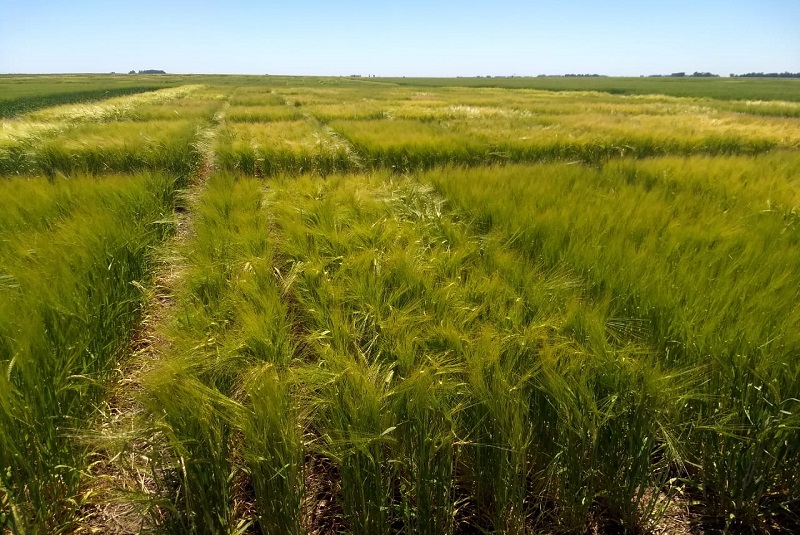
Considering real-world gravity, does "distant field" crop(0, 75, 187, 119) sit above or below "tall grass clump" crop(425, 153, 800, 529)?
above

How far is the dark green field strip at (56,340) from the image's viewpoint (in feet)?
3.79

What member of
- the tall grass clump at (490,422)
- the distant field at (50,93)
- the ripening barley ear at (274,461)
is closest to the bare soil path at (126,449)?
the ripening barley ear at (274,461)

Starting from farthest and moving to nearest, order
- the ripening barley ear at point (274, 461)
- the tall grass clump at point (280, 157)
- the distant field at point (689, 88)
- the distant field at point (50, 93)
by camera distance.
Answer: the distant field at point (689, 88), the distant field at point (50, 93), the tall grass clump at point (280, 157), the ripening barley ear at point (274, 461)

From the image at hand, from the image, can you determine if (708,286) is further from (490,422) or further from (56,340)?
(56,340)

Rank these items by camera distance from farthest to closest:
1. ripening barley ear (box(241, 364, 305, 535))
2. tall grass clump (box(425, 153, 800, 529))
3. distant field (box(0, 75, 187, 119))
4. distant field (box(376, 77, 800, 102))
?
distant field (box(376, 77, 800, 102)), distant field (box(0, 75, 187, 119)), tall grass clump (box(425, 153, 800, 529)), ripening barley ear (box(241, 364, 305, 535))

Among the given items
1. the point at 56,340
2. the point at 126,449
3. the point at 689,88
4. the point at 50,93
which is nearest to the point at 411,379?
the point at 126,449

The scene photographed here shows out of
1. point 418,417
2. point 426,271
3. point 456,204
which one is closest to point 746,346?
point 418,417

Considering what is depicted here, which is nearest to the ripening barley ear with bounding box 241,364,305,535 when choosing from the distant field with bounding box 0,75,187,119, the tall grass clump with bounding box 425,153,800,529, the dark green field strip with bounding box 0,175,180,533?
the dark green field strip with bounding box 0,175,180,533

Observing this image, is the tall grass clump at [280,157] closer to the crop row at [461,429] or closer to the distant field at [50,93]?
the crop row at [461,429]

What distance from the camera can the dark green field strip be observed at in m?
1.16

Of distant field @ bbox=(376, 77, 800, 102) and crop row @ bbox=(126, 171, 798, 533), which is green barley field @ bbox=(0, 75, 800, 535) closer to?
crop row @ bbox=(126, 171, 798, 533)

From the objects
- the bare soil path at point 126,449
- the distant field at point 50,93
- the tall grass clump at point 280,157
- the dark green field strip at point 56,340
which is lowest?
the bare soil path at point 126,449

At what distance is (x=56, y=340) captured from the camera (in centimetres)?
165

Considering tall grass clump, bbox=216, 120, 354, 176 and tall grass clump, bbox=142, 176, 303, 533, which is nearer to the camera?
tall grass clump, bbox=142, 176, 303, 533
